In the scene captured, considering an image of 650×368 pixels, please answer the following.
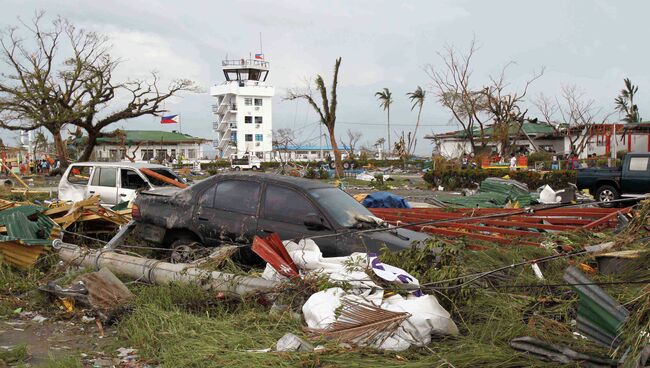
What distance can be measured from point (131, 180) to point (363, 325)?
910cm

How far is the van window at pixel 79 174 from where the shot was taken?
12.3 m

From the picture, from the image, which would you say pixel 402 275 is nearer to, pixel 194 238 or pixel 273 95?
pixel 194 238

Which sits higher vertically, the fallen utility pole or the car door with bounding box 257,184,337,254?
the car door with bounding box 257,184,337,254

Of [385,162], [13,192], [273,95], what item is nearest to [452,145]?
[385,162]

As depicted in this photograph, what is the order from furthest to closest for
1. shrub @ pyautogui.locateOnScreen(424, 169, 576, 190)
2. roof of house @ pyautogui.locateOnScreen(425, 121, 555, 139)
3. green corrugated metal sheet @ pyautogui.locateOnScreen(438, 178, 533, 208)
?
roof of house @ pyautogui.locateOnScreen(425, 121, 555, 139), shrub @ pyautogui.locateOnScreen(424, 169, 576, 190), green corrugated metal sheet @ pyautogui.locateOnScreen(438, 178, 533, 208)

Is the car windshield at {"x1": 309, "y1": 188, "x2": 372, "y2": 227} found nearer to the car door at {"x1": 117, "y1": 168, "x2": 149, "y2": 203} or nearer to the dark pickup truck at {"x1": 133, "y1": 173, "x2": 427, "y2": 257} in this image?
the dark pickup truck at {"x1": 133, "y1": 173, "x2": 427, "y2": 257}

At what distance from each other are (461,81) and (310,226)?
124ft

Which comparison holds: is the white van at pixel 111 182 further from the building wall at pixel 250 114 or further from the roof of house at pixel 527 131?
the building wall at pixel 250 114

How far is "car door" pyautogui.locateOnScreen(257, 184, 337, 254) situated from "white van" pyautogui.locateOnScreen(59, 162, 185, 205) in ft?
19.3

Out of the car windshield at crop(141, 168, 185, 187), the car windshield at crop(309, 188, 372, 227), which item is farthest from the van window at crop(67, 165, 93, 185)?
the car windshield at crop(309, 188, 372, 227)

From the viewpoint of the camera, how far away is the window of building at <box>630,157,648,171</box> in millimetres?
14680

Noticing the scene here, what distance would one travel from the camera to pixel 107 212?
8.66m

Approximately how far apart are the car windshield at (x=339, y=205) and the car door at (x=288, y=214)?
15 centimetres

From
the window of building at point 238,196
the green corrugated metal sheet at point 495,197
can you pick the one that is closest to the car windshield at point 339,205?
the window of building at point 238,196
